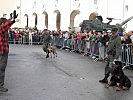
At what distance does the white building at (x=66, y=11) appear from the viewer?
37950mm

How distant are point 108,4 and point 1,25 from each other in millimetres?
32023

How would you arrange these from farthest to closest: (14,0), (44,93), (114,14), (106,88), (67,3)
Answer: (14,0), (67,3), (114,14), (106,88), (44,93)

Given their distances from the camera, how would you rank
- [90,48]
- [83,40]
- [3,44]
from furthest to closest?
1. [83,40]
2. [90,48]
3. [3,44]

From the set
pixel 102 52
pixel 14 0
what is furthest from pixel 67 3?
pixel 102 52

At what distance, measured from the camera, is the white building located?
125 feet

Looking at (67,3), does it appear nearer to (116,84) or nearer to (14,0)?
(14,0)

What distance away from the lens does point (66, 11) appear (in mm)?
51500

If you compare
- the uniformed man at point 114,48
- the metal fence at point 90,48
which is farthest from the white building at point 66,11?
the uniformed man at point 114,48

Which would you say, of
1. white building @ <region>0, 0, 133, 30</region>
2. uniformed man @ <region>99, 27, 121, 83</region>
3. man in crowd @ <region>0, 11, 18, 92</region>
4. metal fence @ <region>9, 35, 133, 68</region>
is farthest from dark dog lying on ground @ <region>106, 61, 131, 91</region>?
Result: white building @ <region>0, 0, 133, 30</region>

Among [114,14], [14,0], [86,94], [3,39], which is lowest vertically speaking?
[86,94]

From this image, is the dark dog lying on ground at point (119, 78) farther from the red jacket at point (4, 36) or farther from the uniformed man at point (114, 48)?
the red jacket at point (4, 36)

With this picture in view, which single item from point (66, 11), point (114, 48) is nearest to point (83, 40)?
point (114, 48)

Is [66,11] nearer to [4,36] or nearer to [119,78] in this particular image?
[119,78]

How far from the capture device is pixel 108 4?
40.8 metres
